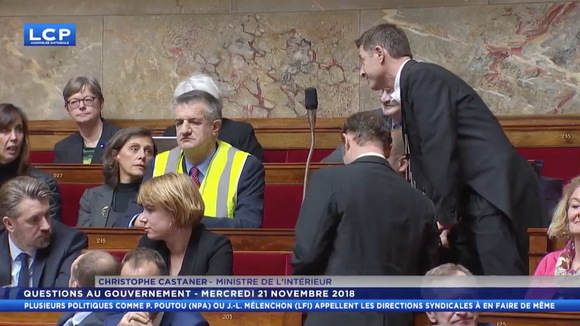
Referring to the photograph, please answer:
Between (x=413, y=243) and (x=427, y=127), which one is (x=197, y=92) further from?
(x=413, y=243)

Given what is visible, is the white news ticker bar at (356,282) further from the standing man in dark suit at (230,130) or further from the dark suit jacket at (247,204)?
the standing man in dark suit at (230,130)

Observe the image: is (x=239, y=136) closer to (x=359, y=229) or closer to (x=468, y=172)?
(x=468, y=172)

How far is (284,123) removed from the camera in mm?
6164

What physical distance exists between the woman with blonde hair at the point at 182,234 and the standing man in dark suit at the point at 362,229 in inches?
20.2

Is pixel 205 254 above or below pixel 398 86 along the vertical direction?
below

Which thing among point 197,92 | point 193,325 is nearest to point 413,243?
point 193,325

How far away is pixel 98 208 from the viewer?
14.0ft

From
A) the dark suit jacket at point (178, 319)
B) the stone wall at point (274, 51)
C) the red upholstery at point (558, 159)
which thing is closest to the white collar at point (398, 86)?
the dark suit jacket at point (178, 319)

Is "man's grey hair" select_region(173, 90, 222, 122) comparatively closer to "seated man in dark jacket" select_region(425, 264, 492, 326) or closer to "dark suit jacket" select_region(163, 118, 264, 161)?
"dark suit jacket" select_region(163, 118, 264, 161)

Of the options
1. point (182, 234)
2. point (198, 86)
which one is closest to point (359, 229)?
point (182, 234)

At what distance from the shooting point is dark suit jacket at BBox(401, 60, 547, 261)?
3236 mm

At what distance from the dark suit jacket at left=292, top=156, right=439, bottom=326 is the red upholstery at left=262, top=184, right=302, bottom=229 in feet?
5.02

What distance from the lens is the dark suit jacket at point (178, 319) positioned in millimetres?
2957

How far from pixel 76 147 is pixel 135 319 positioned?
93.9 inches
